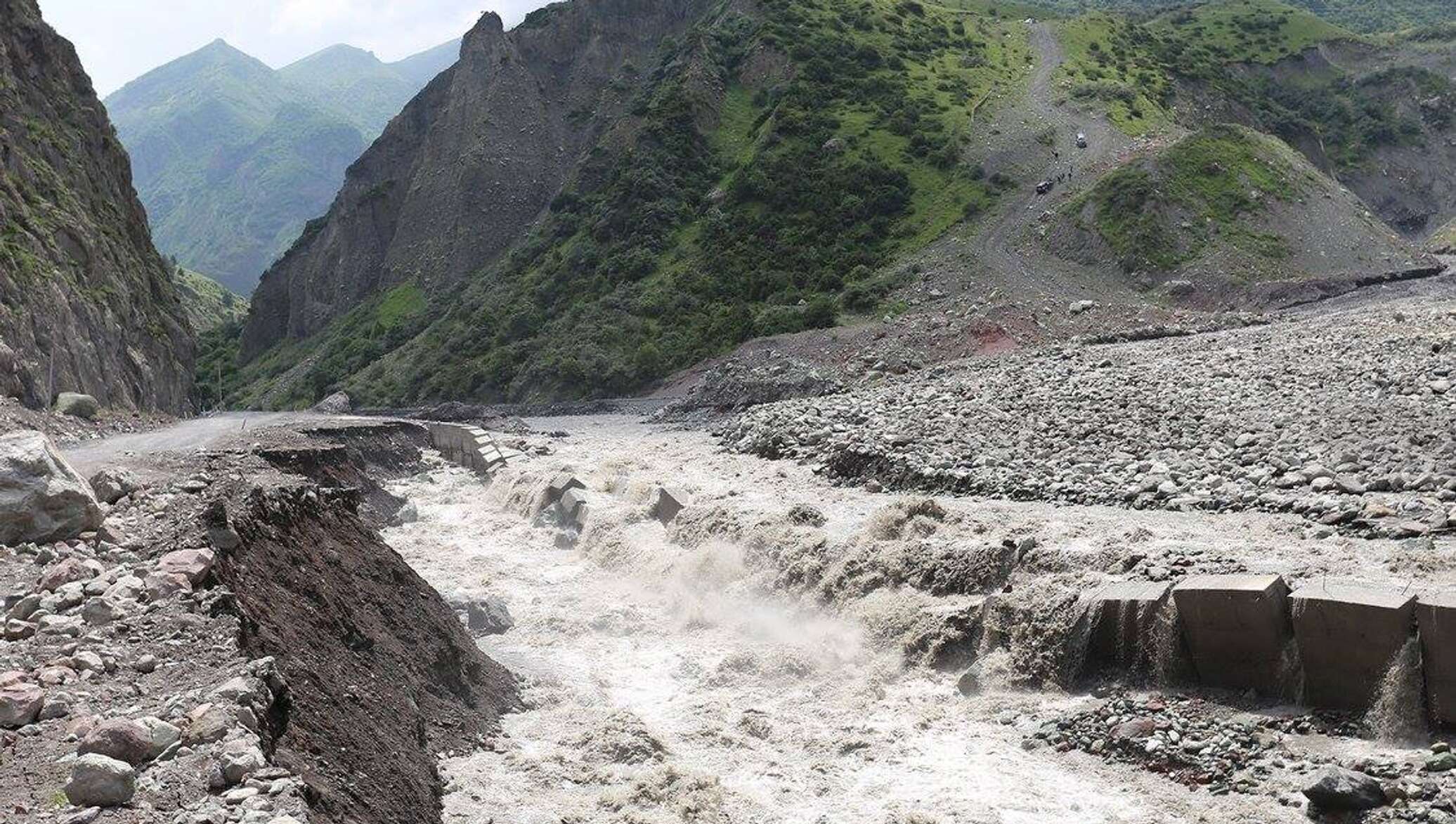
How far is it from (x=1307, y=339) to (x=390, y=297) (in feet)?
305

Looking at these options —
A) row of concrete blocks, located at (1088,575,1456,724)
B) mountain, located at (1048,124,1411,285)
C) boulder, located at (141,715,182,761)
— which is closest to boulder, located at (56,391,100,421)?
boulder, located at (141,715,182,761)

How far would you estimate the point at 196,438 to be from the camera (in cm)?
3569

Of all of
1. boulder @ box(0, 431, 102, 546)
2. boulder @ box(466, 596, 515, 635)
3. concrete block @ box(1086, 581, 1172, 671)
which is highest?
boulder @ box(0, 431, 102, 546)

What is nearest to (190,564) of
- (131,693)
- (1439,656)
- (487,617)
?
(131,693)

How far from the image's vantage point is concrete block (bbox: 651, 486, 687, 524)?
29.2 metres

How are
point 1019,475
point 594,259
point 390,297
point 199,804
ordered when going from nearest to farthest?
1. point 199,804
2. point 1019,475
3. point 594,259
4. point 390,297

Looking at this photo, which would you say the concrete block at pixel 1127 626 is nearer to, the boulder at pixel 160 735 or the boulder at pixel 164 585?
the boulder at pixel 164 585

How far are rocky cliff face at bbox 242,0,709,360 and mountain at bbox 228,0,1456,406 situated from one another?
0.35m

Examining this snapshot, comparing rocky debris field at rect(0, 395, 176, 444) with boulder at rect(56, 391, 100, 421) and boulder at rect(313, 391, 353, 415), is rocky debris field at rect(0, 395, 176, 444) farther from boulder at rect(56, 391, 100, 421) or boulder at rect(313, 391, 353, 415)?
boulder at rect(313, 391, 353, 415)

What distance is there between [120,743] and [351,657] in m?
5.47

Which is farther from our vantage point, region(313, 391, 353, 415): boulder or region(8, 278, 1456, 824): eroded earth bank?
region(313, 391, 353, 415): boulder

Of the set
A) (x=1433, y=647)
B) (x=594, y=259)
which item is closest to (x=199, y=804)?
(x=1433, y=647)

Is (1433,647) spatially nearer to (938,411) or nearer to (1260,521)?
(1260,521)

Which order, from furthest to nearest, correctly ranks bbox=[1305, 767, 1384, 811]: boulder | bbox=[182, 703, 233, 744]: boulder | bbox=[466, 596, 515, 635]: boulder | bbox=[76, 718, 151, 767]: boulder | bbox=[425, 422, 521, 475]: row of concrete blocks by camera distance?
bbox=[425, 422, 521, 475]: row of concrete blocks
bbox=[466, 596, 515, 635]: boulder
bbox=[1305, 767, 1384, 811]: boulder
bbox=[182, 703, 233, 744]: boulder
bbox=[76, 718, 151, 767]: boulder
